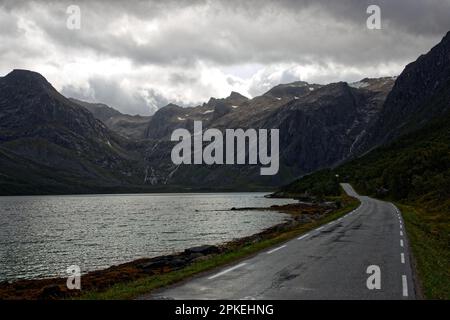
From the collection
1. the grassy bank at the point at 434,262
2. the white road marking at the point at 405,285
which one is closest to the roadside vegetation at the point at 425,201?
the grassy bank at the point at 434,262

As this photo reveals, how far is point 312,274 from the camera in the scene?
19859mm

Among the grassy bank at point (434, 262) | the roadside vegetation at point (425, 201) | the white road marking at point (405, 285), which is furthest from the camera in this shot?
the roadside vegetation at point (425, 201)

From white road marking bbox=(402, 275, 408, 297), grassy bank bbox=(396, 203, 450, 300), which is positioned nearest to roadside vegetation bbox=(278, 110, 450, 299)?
grassy bank bbox=(396, 203, 450, 300)

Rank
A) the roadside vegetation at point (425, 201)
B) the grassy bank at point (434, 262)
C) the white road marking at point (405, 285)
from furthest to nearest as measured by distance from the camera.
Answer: the roadside vegetation at point (425, 201) < the grassy bank at point (434, 262) < the white road marking at point (405, 285)

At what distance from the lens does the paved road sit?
16.3 m

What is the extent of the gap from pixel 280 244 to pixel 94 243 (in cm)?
3978

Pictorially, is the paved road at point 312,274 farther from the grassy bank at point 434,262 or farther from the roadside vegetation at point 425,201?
the roadside vegetation at point 425,201

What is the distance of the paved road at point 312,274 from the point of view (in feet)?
53.6

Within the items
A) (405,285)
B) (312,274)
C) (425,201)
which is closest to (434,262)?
(405,285)

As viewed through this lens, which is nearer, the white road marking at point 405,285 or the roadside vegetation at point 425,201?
the white road marking at point 405,285

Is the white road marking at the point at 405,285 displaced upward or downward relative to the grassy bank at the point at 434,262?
upward

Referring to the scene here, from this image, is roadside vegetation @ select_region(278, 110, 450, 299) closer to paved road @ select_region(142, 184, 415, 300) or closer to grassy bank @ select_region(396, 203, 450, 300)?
grassy bank @ select_region(396, 203, 450, 300)

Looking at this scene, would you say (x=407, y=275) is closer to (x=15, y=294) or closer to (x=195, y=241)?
(x=15, y=294)
